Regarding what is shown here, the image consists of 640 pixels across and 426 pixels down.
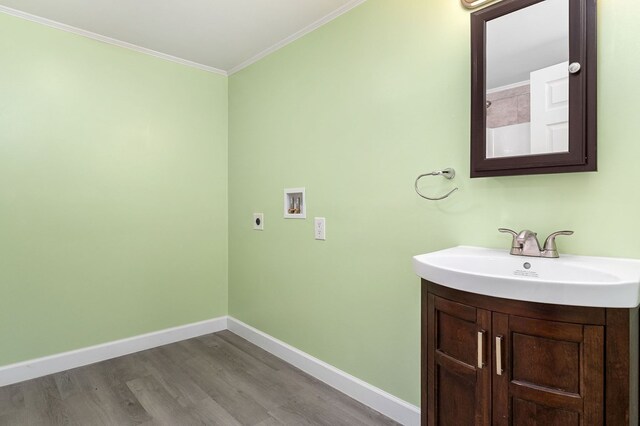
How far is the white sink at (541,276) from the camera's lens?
0.84 meters

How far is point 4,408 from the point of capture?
1879 mm

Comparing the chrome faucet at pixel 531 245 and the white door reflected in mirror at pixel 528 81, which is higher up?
the white door reflected in mirror at pixel 528 81

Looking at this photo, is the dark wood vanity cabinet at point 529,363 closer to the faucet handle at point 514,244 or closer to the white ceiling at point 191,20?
the faucet handle at point 514,244

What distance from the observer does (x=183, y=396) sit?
79.0 inches

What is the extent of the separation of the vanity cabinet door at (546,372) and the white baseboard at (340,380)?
0.82m

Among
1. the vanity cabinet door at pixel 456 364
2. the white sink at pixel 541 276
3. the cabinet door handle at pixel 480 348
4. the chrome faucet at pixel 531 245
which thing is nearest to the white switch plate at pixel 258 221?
the white sink at pixel 541 276

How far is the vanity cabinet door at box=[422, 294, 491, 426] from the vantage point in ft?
3.39

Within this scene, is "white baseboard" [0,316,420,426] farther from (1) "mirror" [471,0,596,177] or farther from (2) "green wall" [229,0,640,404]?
(1) "mirror" [471,0,596,177]

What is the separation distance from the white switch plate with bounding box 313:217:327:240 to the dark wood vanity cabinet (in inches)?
41.5

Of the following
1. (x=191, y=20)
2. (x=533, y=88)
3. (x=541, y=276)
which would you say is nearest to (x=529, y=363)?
(x=541, y=276)

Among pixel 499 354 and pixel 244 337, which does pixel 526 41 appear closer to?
pixel 499 354

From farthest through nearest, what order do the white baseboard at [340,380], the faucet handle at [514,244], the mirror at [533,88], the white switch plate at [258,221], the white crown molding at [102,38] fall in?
the white switch plate at [258,221] → the white crown molding at [102,38] → the white baseboard at [340,380] → the faucet handle at [514,244] → the mirror at [533,88]

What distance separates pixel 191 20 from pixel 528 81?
6.41 feet

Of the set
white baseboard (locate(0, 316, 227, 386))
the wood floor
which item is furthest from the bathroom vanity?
white baseboard (locate(0, 316, 227, 386))
